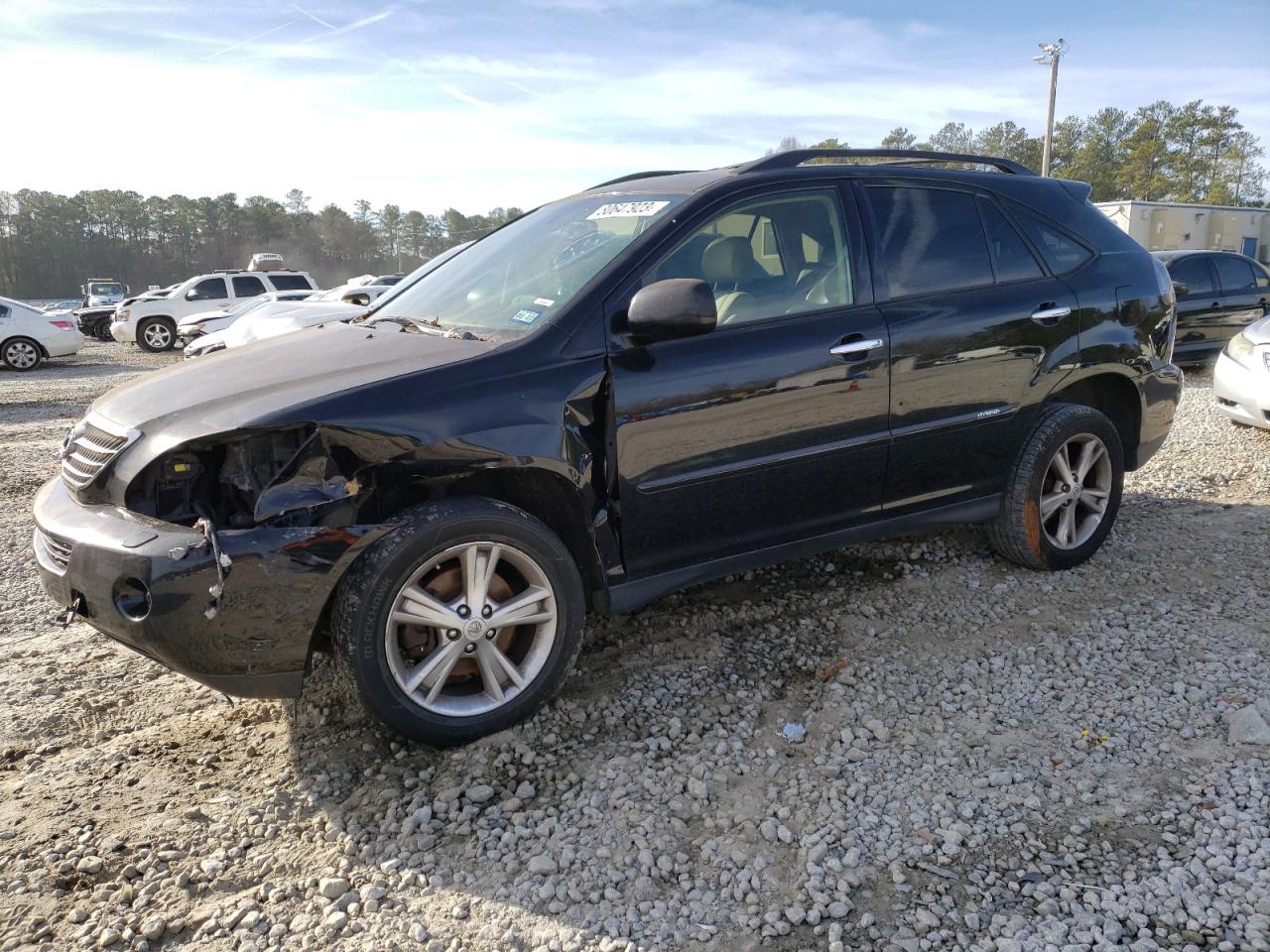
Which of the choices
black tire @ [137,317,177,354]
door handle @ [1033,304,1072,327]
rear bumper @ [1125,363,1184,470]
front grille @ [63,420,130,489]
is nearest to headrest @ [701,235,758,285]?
door handle @ [1033,304,1072,327]

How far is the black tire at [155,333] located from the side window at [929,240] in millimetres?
21967

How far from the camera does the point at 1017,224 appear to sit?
4219 millimetres

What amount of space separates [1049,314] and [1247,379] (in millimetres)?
4194

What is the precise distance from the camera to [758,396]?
3.35m

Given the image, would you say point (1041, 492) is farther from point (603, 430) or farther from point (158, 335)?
point (158, 335)

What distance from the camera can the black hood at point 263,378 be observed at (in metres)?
2.79

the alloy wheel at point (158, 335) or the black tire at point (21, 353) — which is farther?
the alloy wheel at point (158, 335)

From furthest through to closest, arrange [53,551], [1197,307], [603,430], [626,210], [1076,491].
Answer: [1197,307] < [1076,491] < [626,210] < [603,430] < [53,551]

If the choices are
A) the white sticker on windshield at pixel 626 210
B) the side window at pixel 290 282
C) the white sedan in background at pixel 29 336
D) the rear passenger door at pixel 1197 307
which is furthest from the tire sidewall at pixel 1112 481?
the side window at pixel 290 282

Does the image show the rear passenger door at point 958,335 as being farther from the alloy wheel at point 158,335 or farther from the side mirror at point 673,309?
the alloy wheel at point 158,335

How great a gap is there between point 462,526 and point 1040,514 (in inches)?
112

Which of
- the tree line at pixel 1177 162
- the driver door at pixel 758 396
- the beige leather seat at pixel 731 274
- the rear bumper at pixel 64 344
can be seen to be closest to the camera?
the driver door at pixel 758 396

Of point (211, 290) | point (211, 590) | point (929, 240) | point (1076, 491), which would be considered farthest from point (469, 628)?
point (211, 290)

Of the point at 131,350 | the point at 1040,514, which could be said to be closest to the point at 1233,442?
the point at 1040,514
